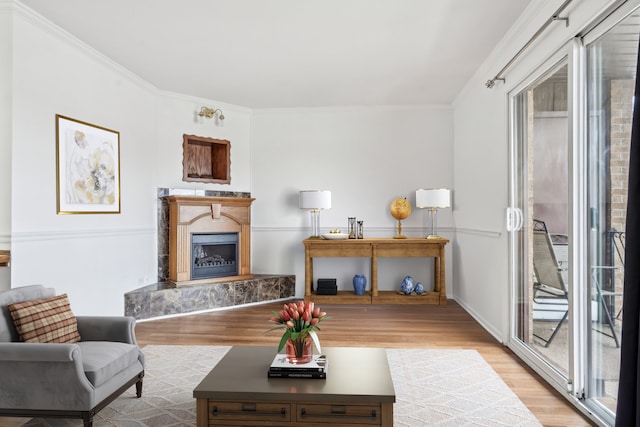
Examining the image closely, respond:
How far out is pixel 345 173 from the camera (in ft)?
20.9

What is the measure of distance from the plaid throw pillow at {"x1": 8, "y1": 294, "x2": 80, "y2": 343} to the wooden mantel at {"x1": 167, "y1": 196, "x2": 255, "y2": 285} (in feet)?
8.72

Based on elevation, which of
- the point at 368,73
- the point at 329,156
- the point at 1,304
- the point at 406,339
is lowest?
the point at 406,339

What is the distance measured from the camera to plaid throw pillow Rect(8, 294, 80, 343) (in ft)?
8.09

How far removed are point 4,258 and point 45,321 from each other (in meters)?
1.06

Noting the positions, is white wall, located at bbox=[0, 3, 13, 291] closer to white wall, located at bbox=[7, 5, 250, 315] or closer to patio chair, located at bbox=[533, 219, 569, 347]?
white wall, located at bbox=[7, 5, 250, 315]

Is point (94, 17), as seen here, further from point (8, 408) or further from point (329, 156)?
point (329, 156)

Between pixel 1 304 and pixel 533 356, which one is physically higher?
pixel 1 304

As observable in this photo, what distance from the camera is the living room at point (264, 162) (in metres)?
3.47

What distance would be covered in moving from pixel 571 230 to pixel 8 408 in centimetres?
334

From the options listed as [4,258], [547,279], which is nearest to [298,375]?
[547,279]

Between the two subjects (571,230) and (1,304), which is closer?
(1,304)

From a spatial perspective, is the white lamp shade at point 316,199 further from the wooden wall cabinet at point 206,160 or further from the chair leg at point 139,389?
the chair leg at point 139,389

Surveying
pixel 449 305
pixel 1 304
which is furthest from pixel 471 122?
pixel 1 304

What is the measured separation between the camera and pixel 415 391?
2.94 m
